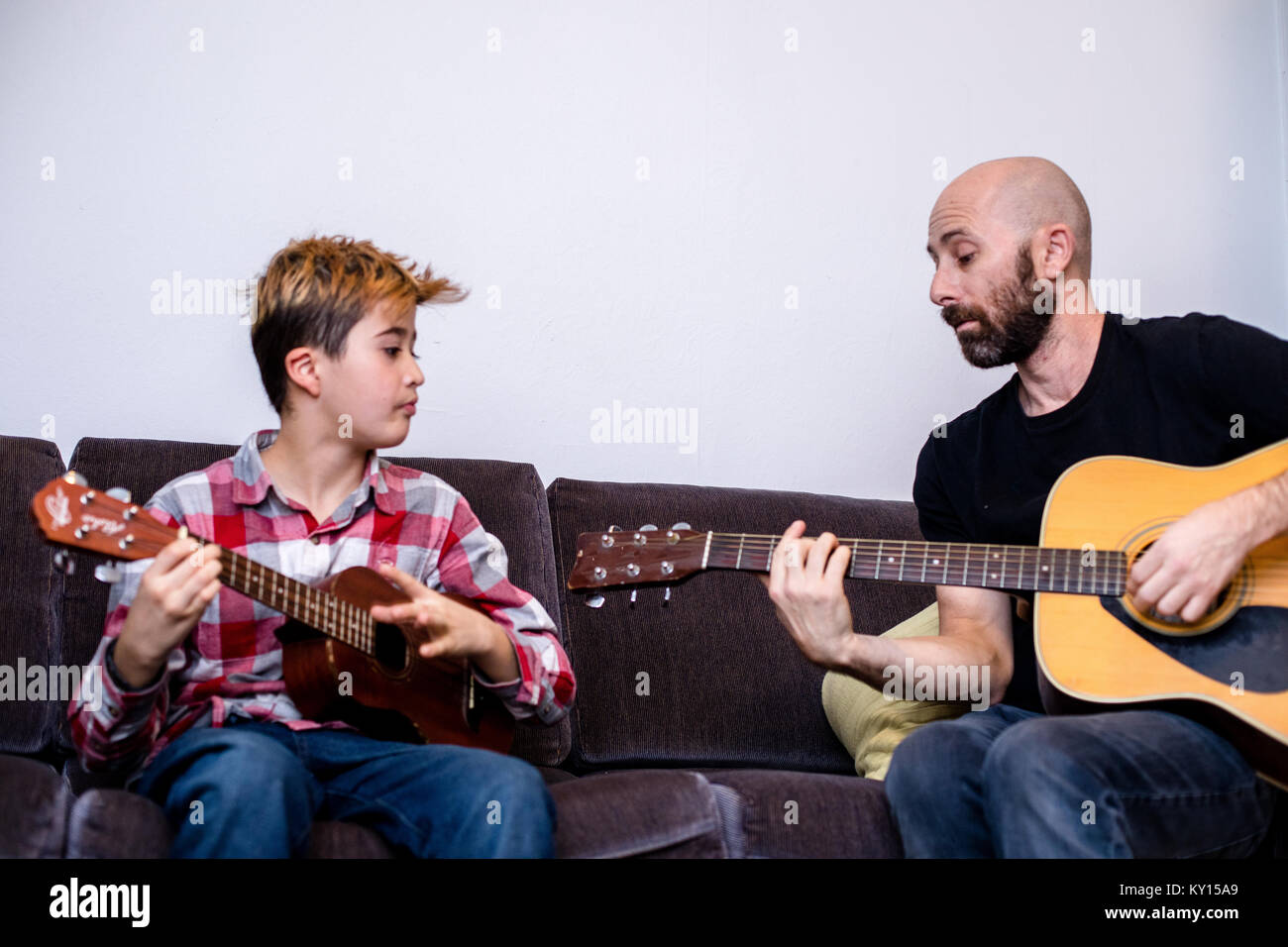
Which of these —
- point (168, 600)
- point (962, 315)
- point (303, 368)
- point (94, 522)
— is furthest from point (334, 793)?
point (962, 315)

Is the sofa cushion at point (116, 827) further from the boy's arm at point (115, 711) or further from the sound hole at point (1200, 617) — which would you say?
the sound hole at point (1200, 617)

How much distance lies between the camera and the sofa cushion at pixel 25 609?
192 cm

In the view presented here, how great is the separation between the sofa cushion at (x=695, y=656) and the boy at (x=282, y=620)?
319 mm

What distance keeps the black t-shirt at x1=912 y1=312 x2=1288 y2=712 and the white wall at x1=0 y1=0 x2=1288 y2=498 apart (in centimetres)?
76

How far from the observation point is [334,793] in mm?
1629

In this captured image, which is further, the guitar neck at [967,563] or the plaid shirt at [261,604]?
the guitar neck at [967,563]

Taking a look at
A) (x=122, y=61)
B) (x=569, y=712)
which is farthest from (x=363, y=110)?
(x=569, y=712)

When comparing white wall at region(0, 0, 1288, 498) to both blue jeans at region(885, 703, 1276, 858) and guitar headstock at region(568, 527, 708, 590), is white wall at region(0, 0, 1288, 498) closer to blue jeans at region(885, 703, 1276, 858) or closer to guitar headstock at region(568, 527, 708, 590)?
guitar headstock at region(568, 527, 708, 590)

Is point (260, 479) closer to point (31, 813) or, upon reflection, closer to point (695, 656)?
point (31, 813)

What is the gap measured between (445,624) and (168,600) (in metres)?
0.37

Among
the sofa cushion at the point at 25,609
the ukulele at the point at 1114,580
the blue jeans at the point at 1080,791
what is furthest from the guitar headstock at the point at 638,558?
the sofa cushion at the point at 25,609

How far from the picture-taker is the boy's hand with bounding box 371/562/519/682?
1.64m
